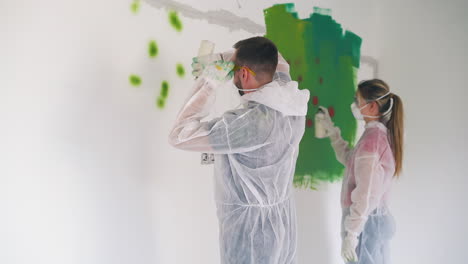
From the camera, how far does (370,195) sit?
161 cm

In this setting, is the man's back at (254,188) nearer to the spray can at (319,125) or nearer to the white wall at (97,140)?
the white wall at (97,140)

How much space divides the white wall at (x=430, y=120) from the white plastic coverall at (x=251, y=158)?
1367 mm

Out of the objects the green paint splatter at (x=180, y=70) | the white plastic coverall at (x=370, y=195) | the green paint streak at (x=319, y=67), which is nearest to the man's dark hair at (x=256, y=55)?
the green paint splatter at (x=180, y=70)

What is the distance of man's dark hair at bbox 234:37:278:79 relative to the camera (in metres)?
1.21

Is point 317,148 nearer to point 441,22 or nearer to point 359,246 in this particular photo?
point 359,246

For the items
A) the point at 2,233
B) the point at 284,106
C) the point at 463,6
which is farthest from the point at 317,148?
the point at 2,233

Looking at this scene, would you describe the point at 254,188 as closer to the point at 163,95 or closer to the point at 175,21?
the point at 163,95

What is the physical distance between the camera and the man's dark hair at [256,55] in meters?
1.21

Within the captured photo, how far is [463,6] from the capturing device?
2.18 m

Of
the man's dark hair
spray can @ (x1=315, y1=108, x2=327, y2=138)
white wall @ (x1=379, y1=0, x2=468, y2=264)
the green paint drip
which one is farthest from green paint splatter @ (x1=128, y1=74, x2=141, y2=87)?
white wall @ (x1=379, y1=0, x2=468, y2=264)

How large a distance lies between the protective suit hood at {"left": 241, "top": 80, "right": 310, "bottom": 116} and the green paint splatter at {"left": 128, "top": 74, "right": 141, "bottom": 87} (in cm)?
36

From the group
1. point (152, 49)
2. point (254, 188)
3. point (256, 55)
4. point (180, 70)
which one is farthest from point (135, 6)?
point (254, 188)

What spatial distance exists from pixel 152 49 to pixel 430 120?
175 centimetres

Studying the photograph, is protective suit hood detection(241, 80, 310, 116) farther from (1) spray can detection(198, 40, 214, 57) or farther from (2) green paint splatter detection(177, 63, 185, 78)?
(2) green paint splatter detection(177, 63, 185, 78)
